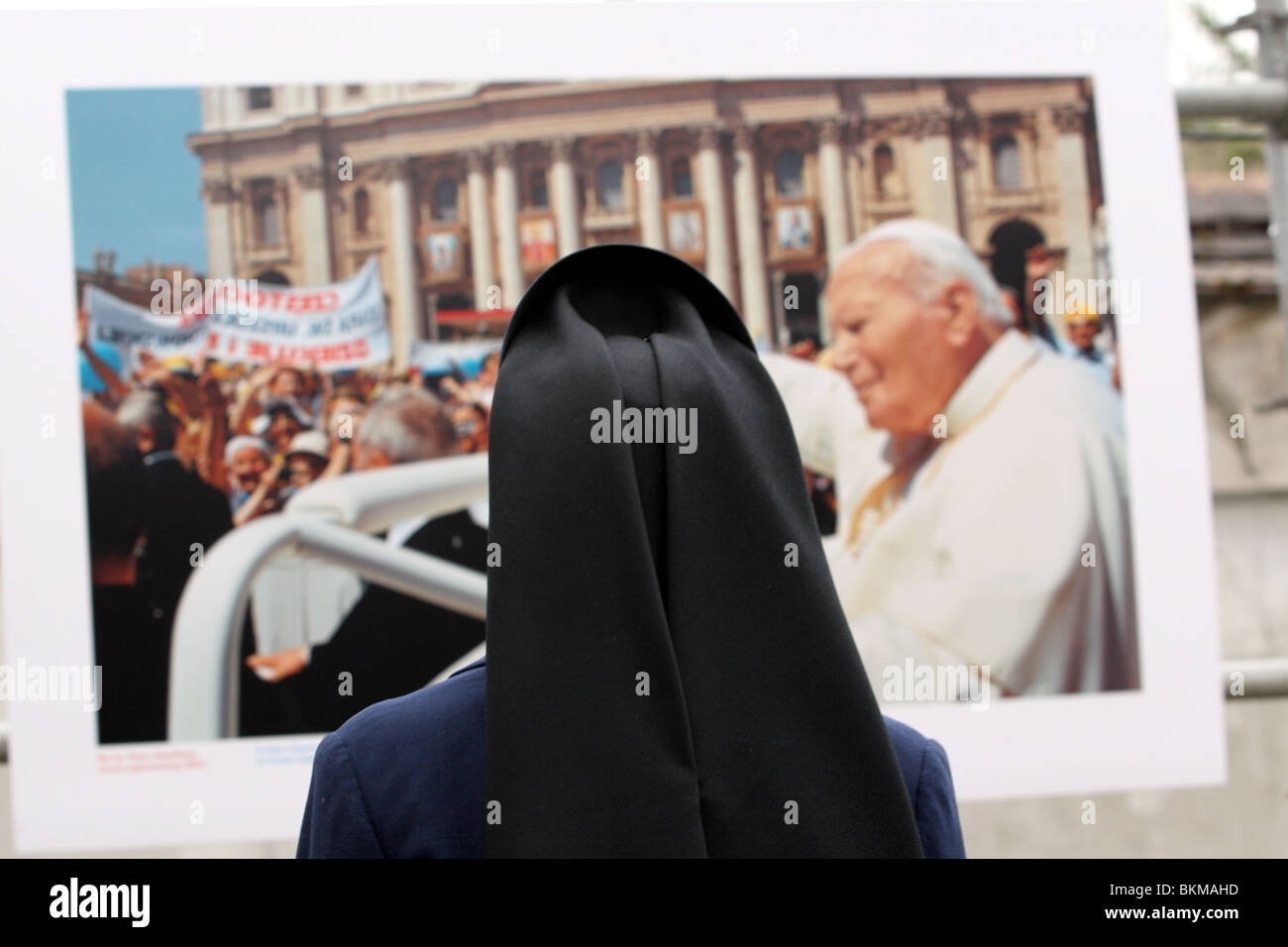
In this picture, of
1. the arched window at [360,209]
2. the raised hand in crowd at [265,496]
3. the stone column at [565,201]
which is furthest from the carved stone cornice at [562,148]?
the raised hand in crowd at [265,496]

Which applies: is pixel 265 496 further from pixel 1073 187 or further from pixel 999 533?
pixel 1073 187

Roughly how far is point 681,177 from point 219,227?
0.95 meters

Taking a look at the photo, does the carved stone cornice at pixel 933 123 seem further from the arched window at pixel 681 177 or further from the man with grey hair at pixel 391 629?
the man with grey hair at pixel 391 629

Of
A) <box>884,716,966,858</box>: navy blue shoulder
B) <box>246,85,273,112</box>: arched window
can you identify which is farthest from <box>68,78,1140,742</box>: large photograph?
<box>884,716,966,858</box>: navy blue shoulder

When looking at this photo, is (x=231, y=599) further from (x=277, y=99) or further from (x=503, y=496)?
(x=503, y=496)

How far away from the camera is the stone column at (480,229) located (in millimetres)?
2615

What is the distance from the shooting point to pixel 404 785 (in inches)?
32.3

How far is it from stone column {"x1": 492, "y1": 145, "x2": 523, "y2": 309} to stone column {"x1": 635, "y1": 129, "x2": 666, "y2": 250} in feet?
0.87

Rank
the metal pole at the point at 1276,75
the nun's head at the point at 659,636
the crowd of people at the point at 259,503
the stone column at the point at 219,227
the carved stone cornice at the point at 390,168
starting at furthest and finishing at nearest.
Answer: the metal pole at the point at 1276,75
the carved stone cornice at the point at 390,168
the stone column at the point at 219,227
the crowd of people at the point at 259,503
the nun's head at the point at 659,636

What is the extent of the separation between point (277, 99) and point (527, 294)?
1842 mm

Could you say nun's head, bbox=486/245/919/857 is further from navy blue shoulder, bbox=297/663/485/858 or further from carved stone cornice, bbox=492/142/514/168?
carved stone cornice, bbox=492/142/514/168

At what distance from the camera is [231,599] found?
2469mm

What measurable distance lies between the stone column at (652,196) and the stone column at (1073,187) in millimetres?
836

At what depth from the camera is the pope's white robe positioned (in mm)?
2592
